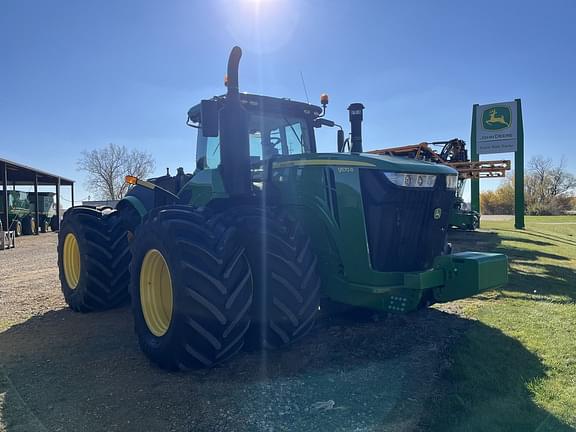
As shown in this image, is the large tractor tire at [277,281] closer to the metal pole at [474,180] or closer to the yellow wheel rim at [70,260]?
the yellow wheel rim at [70,260]

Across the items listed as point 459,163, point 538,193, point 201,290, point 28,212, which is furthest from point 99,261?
point 538,193

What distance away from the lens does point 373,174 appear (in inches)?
157

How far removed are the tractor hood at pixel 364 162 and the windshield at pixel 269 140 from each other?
641 millimetres

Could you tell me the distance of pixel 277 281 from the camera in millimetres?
3686

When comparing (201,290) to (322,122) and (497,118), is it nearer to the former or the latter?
(322,122)

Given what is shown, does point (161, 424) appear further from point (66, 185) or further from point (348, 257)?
point (66, 185)

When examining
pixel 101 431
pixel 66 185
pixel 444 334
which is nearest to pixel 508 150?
pixel 444 334

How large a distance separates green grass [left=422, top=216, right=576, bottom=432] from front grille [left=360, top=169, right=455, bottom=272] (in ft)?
3.26

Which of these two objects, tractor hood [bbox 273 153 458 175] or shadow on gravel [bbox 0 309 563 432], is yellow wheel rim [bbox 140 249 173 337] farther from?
tractor hood [bbox 273 153 458 175]

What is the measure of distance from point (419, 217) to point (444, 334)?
4.84 feet

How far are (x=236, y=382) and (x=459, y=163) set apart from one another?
1754cm

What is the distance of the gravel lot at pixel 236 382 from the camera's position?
3082mm

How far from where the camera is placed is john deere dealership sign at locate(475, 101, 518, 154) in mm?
23203

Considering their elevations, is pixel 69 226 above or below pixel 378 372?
above
